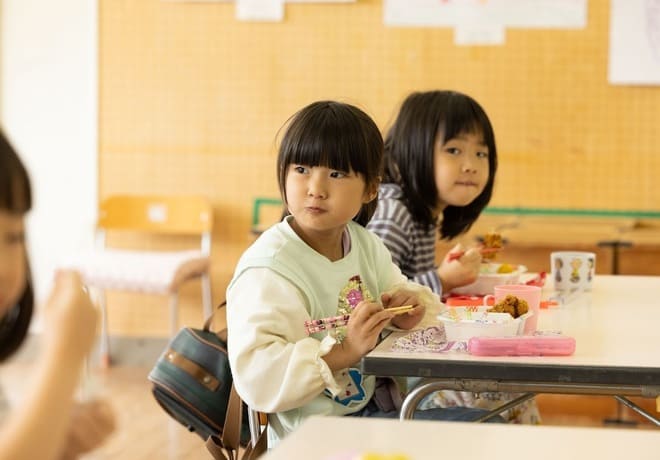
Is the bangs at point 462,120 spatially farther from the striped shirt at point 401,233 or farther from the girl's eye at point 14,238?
the girl's eye at point 14,238

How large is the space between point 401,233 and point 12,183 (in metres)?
1.49

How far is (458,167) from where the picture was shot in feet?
7.98

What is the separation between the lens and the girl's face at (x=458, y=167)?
243 cm

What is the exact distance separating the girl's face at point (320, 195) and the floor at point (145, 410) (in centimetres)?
117

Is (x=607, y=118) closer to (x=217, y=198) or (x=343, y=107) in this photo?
Result: (x=217, y=198)

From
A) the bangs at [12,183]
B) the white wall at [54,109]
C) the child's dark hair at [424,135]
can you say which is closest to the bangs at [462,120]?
the child's dark hair at [424,135]

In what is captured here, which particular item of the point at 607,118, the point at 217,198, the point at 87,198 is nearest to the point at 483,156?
the point at 607,118

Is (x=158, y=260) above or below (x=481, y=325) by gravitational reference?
below

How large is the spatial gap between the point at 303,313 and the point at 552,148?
2796mm

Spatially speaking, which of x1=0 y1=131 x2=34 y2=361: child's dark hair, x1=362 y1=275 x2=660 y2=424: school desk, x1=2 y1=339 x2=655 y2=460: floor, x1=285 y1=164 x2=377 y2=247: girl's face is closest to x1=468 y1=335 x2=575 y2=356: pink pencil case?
x1=362 y1=275 x2=660 y2=424: school desk

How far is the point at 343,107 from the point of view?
182 centimetres

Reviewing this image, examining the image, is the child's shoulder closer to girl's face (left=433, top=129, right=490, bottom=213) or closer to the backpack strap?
girl's face (left=433, top=129, right=490, bottom=213)

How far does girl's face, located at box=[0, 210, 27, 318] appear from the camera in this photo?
0.90m

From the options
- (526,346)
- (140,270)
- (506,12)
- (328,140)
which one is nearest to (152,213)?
(140,270)
